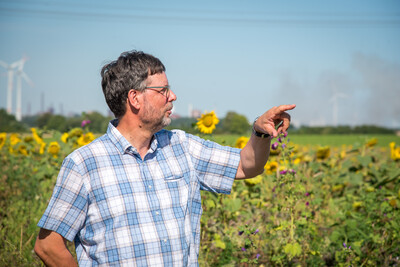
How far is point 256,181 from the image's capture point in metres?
3.73

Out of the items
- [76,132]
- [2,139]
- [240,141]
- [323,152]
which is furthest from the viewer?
[2,139]

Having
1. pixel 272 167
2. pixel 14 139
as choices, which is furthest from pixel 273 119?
pixel 14 139

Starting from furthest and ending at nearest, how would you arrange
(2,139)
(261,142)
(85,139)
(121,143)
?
(2,139), (85,139), (261,142), (121,143)

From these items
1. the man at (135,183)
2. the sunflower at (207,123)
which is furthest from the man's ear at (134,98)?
the sunflower at (207,123)

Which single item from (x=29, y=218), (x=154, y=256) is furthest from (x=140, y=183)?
(x=29, y=218)

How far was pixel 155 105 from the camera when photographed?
2.01 meters

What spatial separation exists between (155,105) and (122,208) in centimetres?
47

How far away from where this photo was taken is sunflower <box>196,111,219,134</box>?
368 cm

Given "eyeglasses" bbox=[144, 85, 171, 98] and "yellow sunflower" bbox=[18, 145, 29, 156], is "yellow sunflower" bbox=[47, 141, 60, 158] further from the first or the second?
"eyeglasses" bbox=[144, 85, 171, 98]

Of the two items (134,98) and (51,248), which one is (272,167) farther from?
(51,248)

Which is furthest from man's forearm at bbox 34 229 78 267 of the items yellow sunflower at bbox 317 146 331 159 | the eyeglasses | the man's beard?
yellow sunflower at bbox 317 146 331 159

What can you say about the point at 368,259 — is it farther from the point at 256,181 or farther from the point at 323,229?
the point at 256,181

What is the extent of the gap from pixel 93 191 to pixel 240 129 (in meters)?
2.48

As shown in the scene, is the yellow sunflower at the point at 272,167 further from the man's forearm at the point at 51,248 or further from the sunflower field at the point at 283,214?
the man's forearm at the point at 51,248
